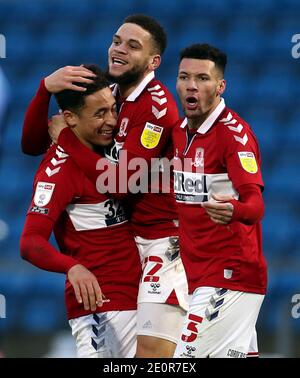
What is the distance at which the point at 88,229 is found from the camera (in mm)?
4656

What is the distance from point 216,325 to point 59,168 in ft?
3.30

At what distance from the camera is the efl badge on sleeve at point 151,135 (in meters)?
4.62

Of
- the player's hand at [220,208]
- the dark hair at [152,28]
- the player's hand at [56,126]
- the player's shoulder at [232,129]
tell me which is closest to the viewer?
the player's hand at [220,208]

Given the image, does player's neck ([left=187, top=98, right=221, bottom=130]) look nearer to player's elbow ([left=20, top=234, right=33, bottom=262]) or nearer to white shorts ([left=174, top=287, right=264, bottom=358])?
white shorts ([left=174, top=287, right=264, bottom=358])

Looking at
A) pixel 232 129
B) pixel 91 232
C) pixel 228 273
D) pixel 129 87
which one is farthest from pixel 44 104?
pixel 228 273

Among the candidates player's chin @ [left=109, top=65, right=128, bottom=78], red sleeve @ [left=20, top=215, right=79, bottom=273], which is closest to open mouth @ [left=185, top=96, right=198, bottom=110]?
player's chin @ [left=109, top=65, right=128, bottom=78]

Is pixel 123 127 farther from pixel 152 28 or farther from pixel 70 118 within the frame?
pixel 152 28

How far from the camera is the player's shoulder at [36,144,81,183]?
4551 millimetres

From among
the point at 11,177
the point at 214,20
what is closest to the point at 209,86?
the point at 11,177

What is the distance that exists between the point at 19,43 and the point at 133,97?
230 inches

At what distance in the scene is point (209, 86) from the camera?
445 cm

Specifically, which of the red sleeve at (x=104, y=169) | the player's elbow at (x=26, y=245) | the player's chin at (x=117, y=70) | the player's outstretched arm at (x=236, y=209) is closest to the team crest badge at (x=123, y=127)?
the red sleeve at (x=104, y=169)

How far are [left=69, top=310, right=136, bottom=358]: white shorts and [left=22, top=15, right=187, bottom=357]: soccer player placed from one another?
79mm

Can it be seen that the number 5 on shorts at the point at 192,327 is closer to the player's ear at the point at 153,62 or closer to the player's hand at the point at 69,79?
the player's hand at the point at 69,79
